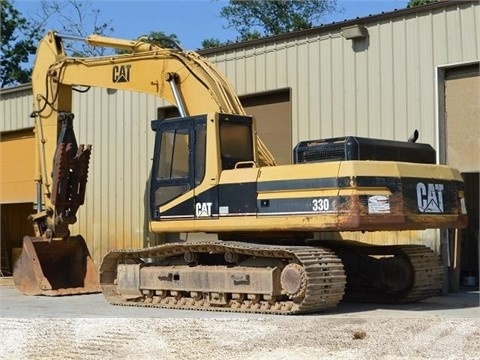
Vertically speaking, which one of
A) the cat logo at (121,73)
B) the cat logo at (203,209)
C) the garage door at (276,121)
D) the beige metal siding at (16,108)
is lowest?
the cat logo at (203,209)

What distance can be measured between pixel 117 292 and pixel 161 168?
2361mm

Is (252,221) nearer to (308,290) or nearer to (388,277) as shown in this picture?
(308,290)

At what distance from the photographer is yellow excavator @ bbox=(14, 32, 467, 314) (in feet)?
37.9

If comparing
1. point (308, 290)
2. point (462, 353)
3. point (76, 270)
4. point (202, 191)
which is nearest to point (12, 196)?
point (76, 270)

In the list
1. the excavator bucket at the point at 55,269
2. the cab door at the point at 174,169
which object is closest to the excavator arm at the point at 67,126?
the excavator bucket at the point at 55,269

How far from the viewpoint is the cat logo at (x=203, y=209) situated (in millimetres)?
12758

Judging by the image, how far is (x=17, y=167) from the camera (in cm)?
2452

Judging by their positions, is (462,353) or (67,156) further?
(67,156)

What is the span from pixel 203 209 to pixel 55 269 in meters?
4.55

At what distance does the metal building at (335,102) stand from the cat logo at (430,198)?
3105 millimetres

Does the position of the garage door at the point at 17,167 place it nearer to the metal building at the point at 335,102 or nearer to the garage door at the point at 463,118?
the metal building at the point at 335,102

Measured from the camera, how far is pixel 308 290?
1130 centimetres

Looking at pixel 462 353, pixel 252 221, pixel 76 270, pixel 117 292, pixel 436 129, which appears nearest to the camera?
pixel 462 353

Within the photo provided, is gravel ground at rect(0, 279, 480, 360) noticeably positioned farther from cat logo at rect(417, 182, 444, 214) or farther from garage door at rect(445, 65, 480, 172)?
garage door at rect(445, 65, 480, 172)
